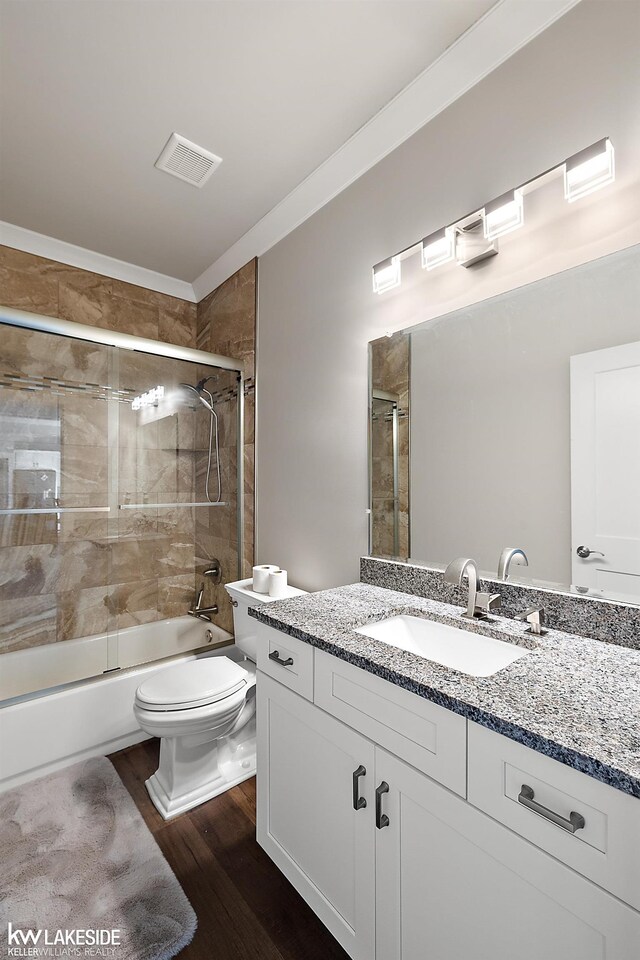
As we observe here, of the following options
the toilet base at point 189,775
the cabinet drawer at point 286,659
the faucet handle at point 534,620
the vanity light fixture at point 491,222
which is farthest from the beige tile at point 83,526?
the faucet handle at point 534,620

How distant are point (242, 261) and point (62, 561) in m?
1.91

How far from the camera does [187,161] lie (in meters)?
1.98

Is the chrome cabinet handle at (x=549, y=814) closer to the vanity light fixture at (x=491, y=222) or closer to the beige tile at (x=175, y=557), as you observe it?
the vanity light fixture at (x=491, y=222)

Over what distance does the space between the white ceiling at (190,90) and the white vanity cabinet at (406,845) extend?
73.2 inches

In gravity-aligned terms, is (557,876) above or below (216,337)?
below

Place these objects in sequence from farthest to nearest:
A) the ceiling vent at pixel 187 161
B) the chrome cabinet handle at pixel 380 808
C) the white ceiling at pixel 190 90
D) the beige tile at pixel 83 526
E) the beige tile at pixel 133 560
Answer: the beige tile at pixel 133 560, the beige tile at pixel 83 526, the ceiling vent at pixel 187 161, the white ceiling at pixel 190 90, the chrome cabinet handle at pixel 380 808

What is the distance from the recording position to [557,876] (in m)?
0.71

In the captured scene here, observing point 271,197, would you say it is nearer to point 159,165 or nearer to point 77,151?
point 159,165

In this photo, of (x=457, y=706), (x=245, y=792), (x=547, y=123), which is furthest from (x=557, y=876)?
(x=547, y=123)

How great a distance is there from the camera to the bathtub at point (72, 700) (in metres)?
1.91

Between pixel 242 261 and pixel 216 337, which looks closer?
pixel 242 261

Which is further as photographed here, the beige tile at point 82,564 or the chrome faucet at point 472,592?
the beige tile at point 82,564

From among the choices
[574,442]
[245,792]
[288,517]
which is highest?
[574,442]

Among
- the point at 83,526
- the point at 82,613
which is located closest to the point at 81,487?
the point at 83,526
